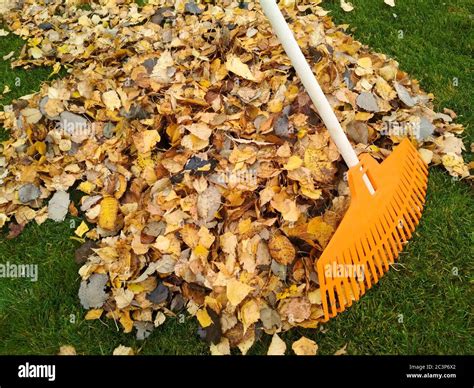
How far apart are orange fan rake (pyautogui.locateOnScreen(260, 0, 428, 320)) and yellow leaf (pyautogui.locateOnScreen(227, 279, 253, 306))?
359mm

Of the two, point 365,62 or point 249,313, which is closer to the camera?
point 249,313

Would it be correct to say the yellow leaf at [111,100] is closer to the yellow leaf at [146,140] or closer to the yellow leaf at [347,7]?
the yellow leaf at [146,140]

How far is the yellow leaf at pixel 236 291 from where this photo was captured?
93.7 inches

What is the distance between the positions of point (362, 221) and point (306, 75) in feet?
2.47

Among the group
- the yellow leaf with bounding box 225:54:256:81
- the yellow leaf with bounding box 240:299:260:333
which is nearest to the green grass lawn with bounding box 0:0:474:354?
the yellow leaf with bounding box 240:299:260:333

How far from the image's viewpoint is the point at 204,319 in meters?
2.48

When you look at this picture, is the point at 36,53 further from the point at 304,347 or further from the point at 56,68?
the point at 304,347

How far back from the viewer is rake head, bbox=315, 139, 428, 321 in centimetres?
235

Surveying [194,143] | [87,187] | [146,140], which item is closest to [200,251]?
[194,143]

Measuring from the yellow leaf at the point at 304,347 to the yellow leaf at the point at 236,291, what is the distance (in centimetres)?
34

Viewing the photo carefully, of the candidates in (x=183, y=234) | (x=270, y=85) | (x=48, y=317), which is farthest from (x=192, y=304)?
(x=270, y=85)

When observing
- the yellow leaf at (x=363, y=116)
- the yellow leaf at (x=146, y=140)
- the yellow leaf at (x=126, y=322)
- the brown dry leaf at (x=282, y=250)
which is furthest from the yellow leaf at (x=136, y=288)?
the yellow leaf at (x=363, y=116)

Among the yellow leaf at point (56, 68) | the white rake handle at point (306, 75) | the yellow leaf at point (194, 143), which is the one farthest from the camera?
the yellow leaf at point (56, 68)

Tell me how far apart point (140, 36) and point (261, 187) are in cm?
176
